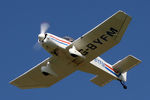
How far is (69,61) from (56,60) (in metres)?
0.68

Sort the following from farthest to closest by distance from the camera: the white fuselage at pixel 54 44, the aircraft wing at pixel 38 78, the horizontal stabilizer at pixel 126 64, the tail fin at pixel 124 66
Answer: the tail fin at pixel 124 66
the horizontal stabilizer at pixel 126 64
the aircraft wing at pixel 38 78
the white fuselage at pixel 54 44

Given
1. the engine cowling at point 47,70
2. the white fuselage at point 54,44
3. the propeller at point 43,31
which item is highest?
the propeller at point 43,31

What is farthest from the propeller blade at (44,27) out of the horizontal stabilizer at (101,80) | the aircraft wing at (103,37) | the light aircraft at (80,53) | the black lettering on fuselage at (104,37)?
the horizontal stabilizer at (101,80)

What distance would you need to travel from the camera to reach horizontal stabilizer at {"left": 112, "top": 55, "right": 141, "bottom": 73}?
21477 mm

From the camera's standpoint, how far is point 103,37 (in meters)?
18.9

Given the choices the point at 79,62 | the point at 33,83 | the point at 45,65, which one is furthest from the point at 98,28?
the point at 33,83

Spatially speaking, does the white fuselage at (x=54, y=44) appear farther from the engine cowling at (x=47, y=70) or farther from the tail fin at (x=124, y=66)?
the tail fin at (x=124, y=66)

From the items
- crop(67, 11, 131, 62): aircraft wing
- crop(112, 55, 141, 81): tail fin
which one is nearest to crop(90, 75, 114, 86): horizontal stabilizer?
crop(112, 55, 141, 81): tail fin

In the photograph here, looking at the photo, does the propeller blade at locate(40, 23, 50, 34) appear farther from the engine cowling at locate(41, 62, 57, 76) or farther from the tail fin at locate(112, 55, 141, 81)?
the tail fin at locate(112, 55, 141, 81)

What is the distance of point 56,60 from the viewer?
770 inches

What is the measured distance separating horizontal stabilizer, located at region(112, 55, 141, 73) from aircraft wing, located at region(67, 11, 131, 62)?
2685 millimetres

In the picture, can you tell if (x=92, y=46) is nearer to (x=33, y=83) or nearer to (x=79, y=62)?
(x=79, y=62)

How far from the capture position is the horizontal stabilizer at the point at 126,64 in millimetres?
21477

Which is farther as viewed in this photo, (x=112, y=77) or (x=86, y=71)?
(x=112, y=77)
